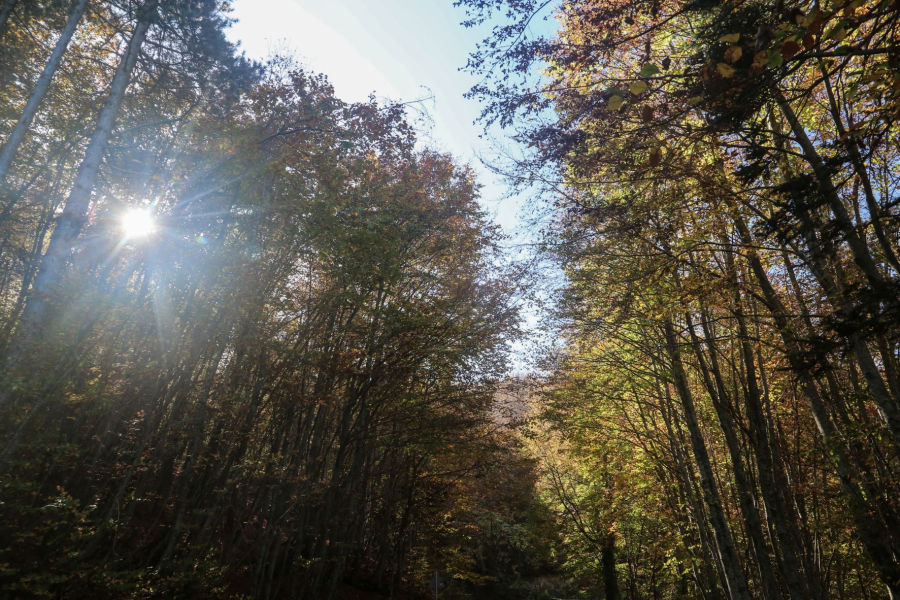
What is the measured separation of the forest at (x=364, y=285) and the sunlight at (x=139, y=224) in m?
0.05

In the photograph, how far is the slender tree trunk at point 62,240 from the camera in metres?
5.55

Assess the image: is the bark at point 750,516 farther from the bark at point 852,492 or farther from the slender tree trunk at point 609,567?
the slender tree trunk at point 609,567

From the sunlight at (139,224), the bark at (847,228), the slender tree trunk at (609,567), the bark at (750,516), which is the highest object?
the sunlight at (139,224)

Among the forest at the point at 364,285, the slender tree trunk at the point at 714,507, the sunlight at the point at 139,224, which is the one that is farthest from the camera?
the sunlight at the point at 139,224

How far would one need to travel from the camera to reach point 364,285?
820 cm

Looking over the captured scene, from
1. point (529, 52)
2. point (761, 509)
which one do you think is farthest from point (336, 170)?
point (761, 509)

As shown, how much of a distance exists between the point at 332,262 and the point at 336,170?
5.49 ft

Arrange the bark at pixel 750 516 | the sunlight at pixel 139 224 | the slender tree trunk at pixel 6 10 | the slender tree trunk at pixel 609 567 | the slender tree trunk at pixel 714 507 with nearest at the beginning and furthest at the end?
the slender tree trunk at pixel 6 10 → the bark at pixel 750 516 → the slender tree trunk at pixel 714 507 → the sunlight at pixel 139 224 → the slender tree trunk at pixel 609 567

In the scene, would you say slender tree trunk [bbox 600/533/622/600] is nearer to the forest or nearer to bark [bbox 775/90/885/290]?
the forest

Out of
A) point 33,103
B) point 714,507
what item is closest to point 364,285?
point 33,103

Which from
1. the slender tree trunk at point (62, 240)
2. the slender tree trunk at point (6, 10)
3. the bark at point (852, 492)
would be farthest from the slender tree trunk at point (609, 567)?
the slender tree trunk at point (6, 10)

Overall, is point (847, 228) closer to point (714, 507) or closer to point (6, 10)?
point (714, 507)

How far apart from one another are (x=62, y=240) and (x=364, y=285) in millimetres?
4339

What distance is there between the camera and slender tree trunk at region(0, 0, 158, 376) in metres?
5.55
